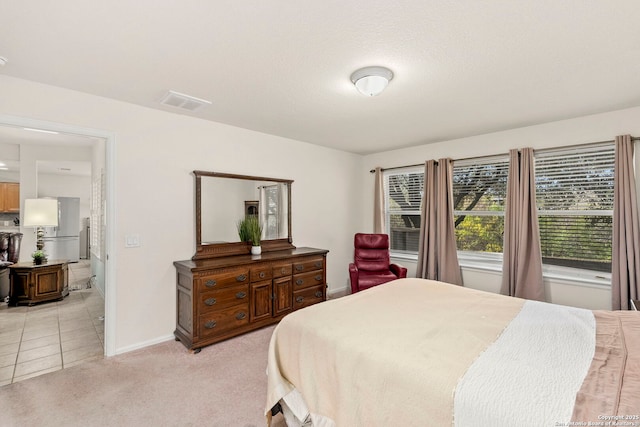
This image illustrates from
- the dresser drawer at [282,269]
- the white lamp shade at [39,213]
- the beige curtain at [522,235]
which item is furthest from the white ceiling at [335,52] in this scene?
the white lamp shade at [39,213]

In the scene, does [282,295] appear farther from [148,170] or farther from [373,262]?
[148,170]

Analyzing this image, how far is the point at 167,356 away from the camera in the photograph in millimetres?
2770

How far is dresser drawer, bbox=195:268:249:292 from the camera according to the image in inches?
113

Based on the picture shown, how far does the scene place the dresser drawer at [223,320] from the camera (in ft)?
9.48

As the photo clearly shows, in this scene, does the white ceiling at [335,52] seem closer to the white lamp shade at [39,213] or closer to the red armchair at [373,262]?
the red armchair at [373,262]

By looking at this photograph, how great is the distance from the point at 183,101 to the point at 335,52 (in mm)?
1577

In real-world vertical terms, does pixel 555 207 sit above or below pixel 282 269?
above

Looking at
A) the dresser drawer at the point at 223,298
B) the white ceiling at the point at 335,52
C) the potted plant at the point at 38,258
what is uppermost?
the white ceiling at the point at 335,52

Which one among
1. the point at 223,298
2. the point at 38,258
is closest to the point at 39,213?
the point at 38,258

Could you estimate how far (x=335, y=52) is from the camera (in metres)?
1.97

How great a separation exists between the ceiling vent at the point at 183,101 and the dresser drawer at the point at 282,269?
6.09 feet

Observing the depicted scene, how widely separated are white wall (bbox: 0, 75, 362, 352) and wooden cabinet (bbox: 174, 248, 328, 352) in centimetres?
25

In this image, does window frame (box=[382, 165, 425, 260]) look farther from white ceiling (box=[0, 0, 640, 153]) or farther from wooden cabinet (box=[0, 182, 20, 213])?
wooden cabinet (box=[0, 182, 20, 213])

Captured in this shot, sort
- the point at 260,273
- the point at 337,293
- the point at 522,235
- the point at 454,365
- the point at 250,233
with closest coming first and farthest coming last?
the point at 454,365 → the point at 260,273 → the point at 522,235 → the point at 250,233 → the point at 337,293
